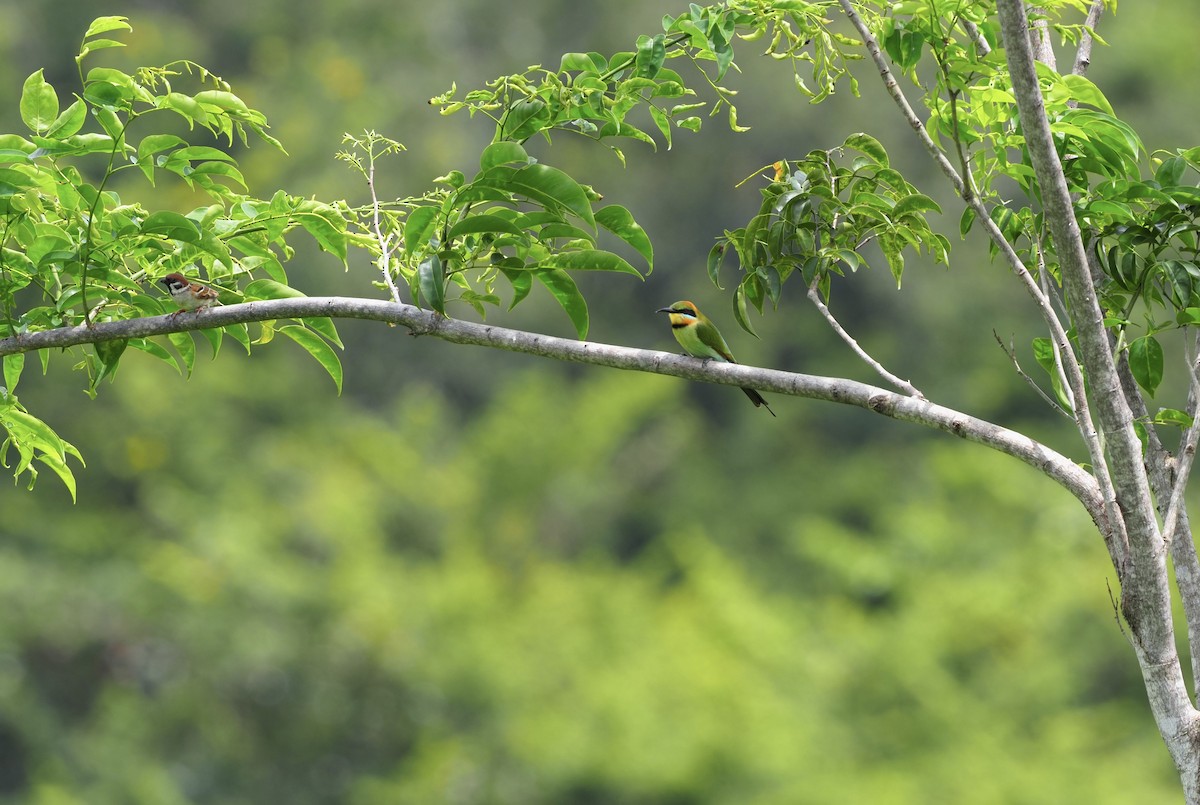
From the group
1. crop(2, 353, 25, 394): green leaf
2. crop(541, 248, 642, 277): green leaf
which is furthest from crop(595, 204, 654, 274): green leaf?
crop(2, 353, 25, 394): green leaf

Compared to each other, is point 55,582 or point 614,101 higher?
point 614,101

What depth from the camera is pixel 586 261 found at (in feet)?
10.2

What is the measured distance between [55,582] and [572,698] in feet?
29.9

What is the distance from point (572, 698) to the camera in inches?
752

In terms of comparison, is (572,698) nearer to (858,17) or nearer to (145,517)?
(145,517)

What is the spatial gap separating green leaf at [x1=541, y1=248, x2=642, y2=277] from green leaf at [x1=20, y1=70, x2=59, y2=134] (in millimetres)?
1067

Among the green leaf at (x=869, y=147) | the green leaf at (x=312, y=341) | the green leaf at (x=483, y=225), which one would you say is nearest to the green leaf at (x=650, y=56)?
the green leaf at (x=869, y=147)

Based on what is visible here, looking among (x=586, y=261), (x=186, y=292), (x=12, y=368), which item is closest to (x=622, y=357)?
(x=586, y=261)

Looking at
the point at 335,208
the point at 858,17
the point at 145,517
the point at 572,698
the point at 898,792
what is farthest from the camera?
the point at 145,517

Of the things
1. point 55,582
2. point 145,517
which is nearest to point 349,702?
point 55,582

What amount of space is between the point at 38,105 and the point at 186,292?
32.6 inches

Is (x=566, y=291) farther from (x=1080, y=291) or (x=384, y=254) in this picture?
(x=1080, y=291)

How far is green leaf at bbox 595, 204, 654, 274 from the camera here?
3.05 m

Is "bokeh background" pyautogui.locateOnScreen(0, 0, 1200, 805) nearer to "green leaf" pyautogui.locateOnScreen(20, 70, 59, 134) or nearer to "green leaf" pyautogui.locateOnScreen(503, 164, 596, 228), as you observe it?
"green leaf" pyautogui.locateOnScreen(20, 70, 59, 134)
